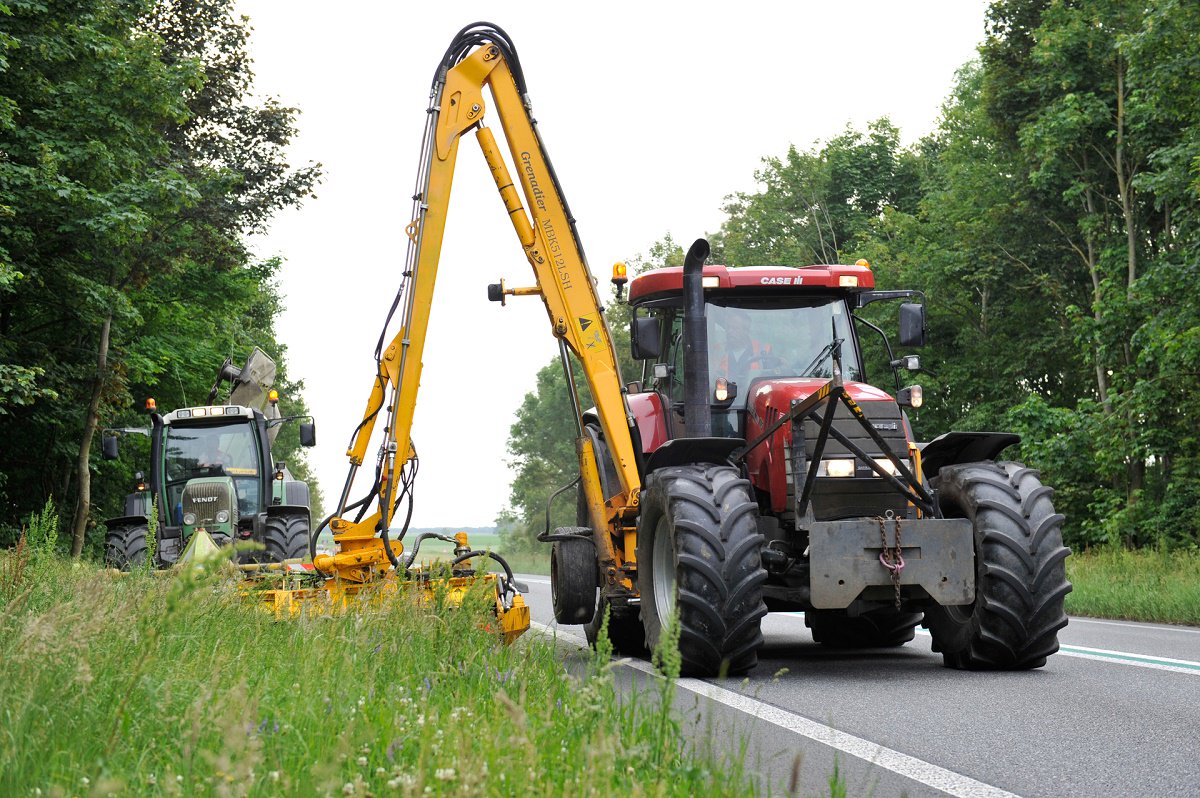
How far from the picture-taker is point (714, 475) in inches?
341

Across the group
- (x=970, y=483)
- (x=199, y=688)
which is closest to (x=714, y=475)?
(x=970, y=483)

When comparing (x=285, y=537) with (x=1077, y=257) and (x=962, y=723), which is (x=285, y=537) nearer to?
(x=962, y=723)

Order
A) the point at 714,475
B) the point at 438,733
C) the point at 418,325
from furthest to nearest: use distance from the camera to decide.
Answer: the point at 418,325
the point at 714,475
the point at 438,733

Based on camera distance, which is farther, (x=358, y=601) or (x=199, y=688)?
(x=358, y=601)

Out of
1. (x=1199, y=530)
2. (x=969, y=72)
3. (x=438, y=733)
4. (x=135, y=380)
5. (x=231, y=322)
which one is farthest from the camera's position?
(x=969, y=72)

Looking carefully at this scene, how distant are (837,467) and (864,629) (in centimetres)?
236

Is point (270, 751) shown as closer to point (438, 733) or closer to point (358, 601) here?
point (438, 733)

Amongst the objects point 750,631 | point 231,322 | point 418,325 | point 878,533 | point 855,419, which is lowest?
point 750,631

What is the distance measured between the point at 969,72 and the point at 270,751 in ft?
162

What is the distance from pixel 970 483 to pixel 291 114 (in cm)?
2637

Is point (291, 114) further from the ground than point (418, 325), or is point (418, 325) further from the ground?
point (291, 114)

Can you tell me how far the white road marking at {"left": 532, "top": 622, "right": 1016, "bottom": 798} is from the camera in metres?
4.89

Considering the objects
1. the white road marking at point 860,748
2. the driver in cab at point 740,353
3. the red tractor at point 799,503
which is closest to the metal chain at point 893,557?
the red tractor at point 799,503

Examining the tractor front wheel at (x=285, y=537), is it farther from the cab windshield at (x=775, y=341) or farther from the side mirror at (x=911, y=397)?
the side mirror at (x=911, y=397)
